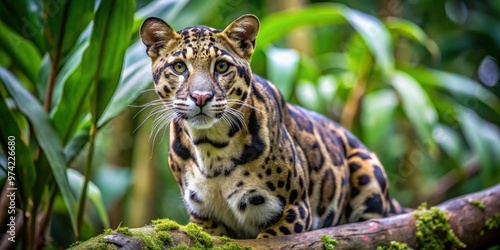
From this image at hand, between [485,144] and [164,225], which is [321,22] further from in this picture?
[164,225]

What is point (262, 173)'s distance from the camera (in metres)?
3.47

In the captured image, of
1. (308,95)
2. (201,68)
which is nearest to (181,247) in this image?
(201,68)

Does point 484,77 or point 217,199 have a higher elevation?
point 217,199

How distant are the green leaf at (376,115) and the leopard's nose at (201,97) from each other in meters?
3.78

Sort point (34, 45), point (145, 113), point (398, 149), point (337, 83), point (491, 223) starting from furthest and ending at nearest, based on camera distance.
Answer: point (398, 149)
point (145, 113)
point (337, 83)
point (34, 45)
point (491, 223)

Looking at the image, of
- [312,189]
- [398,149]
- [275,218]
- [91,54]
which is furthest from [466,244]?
[398,149]

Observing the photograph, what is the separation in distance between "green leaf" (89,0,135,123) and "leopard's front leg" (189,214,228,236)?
0.83 m

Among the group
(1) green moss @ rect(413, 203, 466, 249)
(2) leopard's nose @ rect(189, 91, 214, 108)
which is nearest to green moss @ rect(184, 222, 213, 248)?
(2) leopard's nose @ rect(189, 91, 214, 108)

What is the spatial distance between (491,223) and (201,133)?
2.11m

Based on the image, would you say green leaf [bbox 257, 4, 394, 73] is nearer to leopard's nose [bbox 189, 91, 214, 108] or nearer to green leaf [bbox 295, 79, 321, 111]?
green leaf [bbox 295, 79, 321, 111]

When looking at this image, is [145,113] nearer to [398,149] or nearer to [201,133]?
[398,149]

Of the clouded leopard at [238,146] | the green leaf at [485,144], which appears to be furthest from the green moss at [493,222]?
the green leaf at [485,144]

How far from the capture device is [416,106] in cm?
597

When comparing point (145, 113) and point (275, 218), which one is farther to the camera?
point (145, 113)
